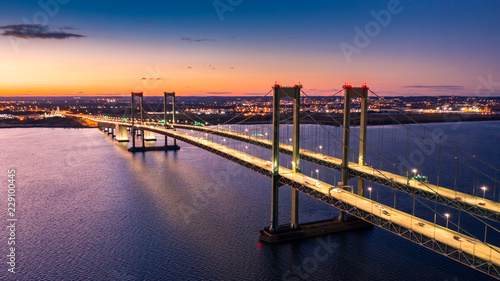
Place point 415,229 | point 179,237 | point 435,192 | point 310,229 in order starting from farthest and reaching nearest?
point 179,237 → point 310,229 → point 435,192 → point 415,229

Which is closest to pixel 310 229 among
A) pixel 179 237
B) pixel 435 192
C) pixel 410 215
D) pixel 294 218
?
pixel 294 218

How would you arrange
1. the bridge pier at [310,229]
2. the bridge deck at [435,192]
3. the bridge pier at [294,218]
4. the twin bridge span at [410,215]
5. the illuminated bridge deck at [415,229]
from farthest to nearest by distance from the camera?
1. the bridge pier at [294,218]
2. the bridge pier at [310,229]
3. the bridge deck at [435,192]
4. the twin bridge span at [410,215]
5. the illuminated bridge deck at [415,229]

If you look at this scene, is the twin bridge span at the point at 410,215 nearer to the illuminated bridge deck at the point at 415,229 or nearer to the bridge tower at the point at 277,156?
the illuminated bridge deck at the point at 415,229

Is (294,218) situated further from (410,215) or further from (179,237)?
(410,215)

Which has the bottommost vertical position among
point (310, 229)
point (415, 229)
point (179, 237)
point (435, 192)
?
point (179, 237)

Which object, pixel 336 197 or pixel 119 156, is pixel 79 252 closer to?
pixel 336 197

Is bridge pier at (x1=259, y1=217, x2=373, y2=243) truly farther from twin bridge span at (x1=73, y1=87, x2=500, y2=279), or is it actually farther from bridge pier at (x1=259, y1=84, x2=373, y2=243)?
twin bridge span at (x1=73, y1=87, x2=500, y2=279)

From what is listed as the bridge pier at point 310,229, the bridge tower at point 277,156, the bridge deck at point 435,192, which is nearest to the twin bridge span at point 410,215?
the bridge deck at point 435,192

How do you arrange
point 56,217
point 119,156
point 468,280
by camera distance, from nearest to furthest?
point 468,280 → point 56,217 → point 119,156

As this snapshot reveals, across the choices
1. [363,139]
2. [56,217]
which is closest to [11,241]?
[56,217]
